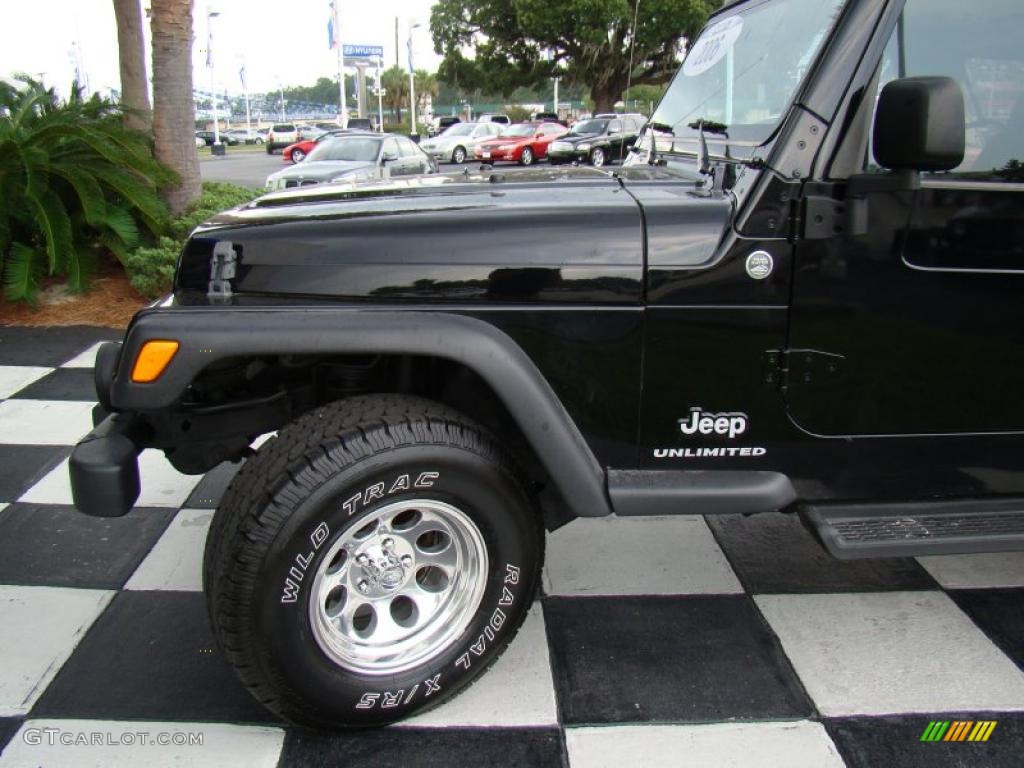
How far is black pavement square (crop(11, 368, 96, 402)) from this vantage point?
174 inches

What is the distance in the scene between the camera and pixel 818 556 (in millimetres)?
2959

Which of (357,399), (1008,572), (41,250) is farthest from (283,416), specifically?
(41,250)

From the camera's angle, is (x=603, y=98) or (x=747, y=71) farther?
(x=603, y=98)

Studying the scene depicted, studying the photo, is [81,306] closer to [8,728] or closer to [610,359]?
[8,728]

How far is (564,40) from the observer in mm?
34375

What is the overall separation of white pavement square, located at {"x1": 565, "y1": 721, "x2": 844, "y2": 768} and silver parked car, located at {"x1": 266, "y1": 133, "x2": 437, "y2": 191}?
10.6 m

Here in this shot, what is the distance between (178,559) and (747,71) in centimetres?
251

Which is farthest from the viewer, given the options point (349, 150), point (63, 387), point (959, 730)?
point (349, 150)

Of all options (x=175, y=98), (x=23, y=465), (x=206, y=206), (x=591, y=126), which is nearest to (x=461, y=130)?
(x=591, y=126)

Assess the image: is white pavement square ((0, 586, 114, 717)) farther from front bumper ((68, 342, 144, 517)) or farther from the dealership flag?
the dealership flag

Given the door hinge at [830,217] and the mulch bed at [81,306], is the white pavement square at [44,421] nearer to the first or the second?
the mulch bed at [81,306]

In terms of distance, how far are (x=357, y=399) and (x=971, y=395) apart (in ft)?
5.14

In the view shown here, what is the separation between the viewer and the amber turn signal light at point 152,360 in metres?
1.87

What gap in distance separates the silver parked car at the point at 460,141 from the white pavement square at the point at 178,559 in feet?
72.3
